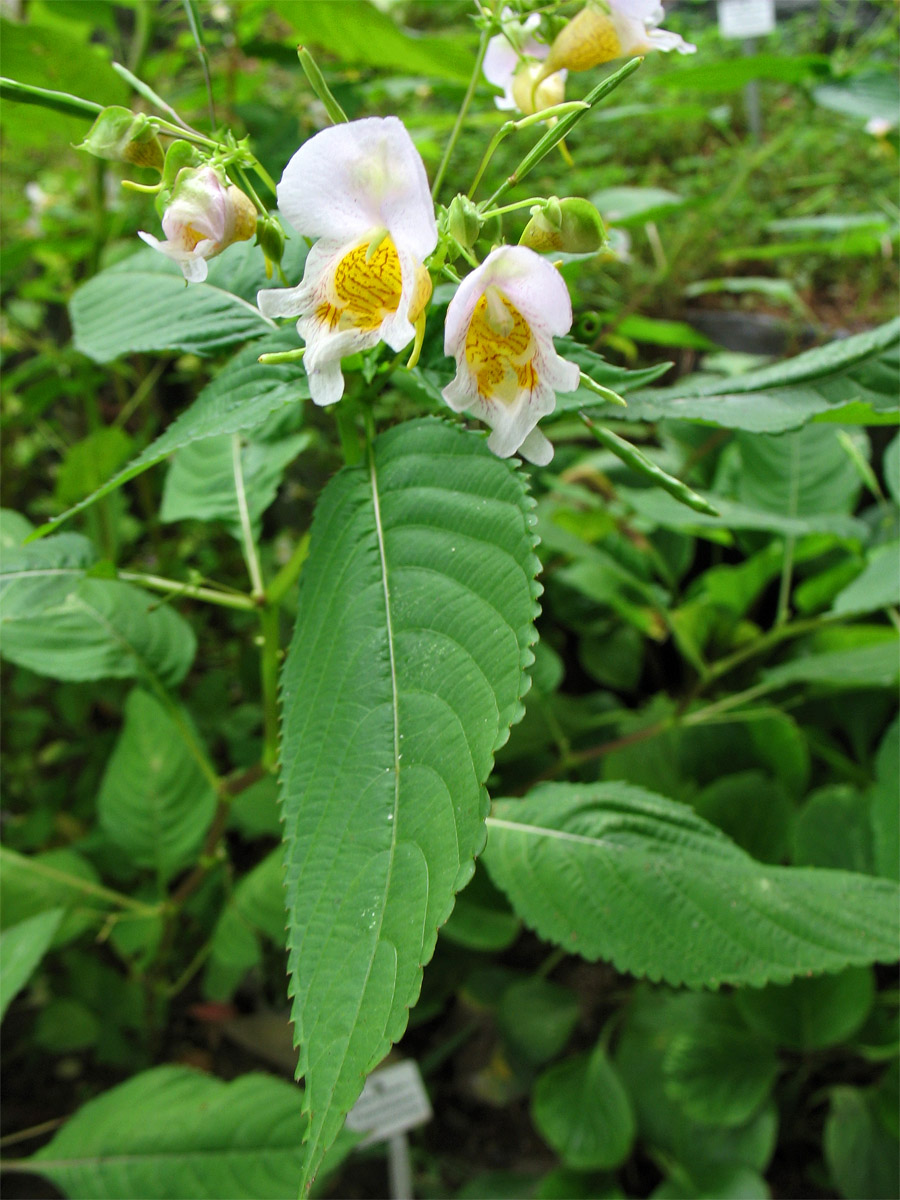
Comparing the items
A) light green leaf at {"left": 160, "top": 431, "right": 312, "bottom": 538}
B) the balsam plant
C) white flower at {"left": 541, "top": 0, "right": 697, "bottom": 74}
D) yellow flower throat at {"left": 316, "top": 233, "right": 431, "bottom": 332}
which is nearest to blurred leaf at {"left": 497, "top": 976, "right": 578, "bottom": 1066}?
the balsam plant

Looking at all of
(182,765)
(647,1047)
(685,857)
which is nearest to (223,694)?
(182,765)

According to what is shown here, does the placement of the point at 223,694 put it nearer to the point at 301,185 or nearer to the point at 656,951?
the point at 656,951

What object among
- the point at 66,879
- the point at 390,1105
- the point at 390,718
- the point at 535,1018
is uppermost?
the point at 390,718

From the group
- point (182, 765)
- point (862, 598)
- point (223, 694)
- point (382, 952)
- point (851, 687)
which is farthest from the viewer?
point (223, 694)

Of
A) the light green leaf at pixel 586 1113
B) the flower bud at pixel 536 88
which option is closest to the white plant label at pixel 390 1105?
the light green leaf at pixel 586 1113

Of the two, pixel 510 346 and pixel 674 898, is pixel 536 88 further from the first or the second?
pixel 674 898

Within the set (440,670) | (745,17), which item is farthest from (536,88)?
(745,17)

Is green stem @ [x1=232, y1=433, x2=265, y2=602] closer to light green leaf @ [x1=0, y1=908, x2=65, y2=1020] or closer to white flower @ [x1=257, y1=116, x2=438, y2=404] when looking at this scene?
white flower @ [x1=257, y1=116, x2=438, y2=404]
